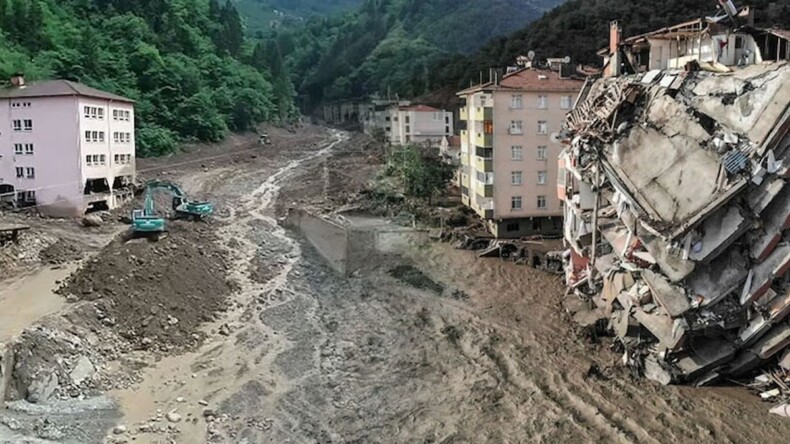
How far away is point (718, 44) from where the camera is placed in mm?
26906

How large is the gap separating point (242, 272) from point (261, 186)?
99.5 ft

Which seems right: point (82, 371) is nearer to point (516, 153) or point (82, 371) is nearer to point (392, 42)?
point (516, 153)

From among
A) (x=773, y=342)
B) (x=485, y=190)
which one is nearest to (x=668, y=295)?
(x=773, y=342)

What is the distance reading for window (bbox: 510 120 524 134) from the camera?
144 feet

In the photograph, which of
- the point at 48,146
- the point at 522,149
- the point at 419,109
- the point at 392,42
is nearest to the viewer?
the point at 48,146

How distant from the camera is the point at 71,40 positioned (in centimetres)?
6856

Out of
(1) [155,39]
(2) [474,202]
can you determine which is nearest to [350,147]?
(1) [155,39]

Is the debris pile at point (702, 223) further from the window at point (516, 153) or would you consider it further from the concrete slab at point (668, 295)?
the window at point (516, 153)

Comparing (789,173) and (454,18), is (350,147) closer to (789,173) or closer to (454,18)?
(454,18)

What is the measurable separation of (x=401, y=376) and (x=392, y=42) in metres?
139

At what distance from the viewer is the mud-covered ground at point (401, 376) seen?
2052 centimetres

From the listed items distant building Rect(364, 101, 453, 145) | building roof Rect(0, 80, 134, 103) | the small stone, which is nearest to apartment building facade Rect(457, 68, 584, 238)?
building roof Rect(0, 80, 134, 103)

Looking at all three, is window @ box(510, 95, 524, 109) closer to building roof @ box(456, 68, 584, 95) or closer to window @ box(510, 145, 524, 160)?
building roof @ box(456, 68, 584, 95)

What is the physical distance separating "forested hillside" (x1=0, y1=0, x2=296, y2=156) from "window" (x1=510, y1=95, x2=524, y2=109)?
39861 mm
